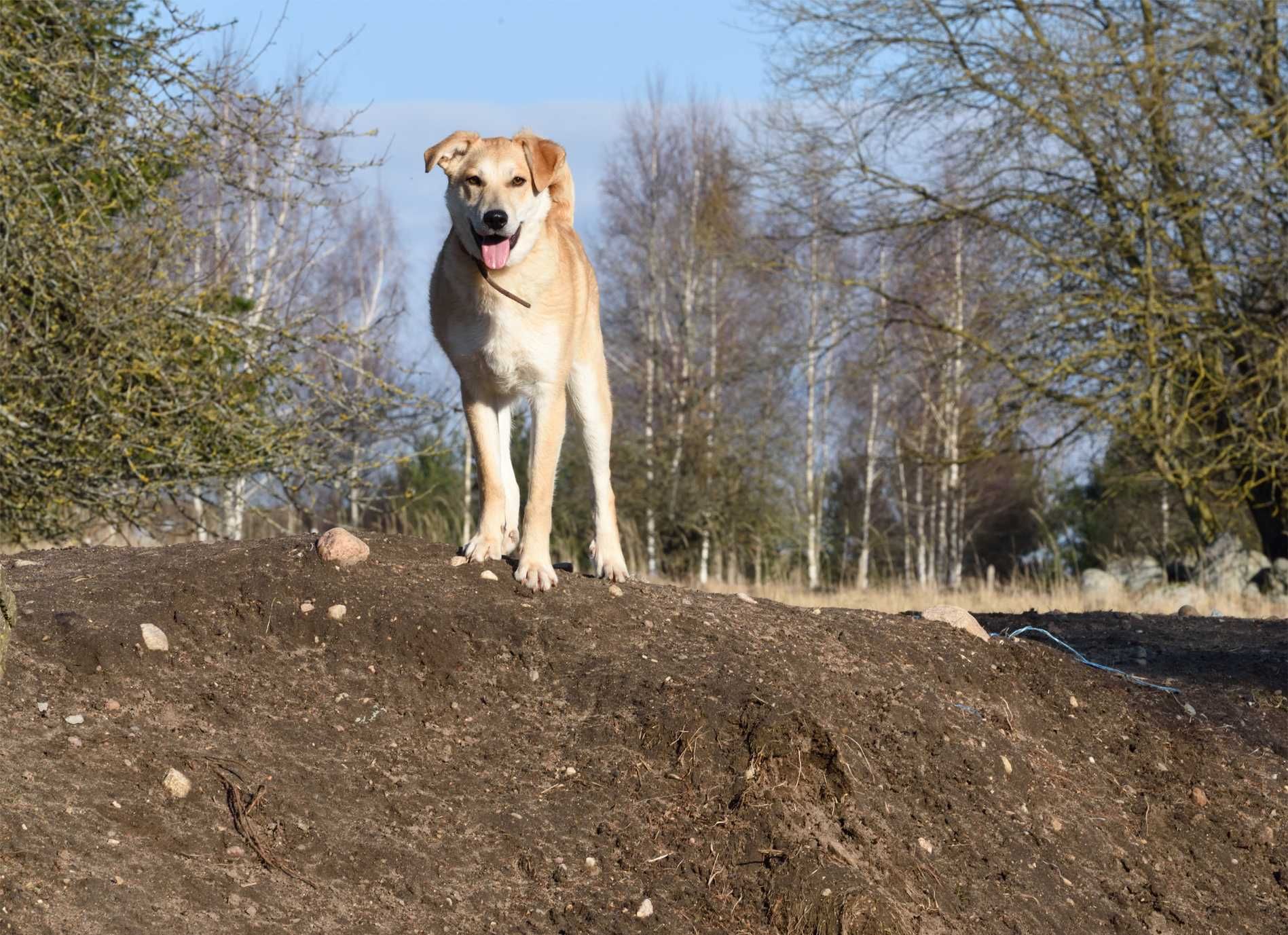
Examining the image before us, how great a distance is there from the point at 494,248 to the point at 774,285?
2239 cm

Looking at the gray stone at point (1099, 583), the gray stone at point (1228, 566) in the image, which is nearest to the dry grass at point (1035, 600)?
the gray stone at point (1099, 583)

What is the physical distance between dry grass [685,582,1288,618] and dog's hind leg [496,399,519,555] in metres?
4.16

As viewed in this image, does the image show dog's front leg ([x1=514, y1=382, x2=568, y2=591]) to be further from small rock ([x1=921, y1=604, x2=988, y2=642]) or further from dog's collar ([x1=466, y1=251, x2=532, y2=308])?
small rock ([x1=921, y1=604, x2=988, y2=642])

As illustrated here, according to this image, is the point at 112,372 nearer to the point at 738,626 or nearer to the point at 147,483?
the point at 147,483

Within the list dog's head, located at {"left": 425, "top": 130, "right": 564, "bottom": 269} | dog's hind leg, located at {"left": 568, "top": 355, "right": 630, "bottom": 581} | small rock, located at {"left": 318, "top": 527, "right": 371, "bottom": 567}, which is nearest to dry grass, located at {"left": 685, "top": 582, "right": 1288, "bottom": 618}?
dog's hind leg, located at {"left": 568, "top": 355, "right": 630, "bottom": 581}

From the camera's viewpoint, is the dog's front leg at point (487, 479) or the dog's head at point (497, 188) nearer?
the dog's head at point (497, 188)

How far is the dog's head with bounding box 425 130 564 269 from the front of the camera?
5062mm

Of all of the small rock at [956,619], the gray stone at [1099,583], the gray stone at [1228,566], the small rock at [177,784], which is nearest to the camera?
the small rock at [177,784]

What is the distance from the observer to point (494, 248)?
5.09m

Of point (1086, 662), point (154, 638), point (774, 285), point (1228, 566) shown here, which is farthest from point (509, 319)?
point (774, 285)

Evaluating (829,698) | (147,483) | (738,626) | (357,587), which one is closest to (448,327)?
(357,587)

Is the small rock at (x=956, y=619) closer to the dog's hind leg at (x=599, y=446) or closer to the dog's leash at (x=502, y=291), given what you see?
the dog's hind leg at (x=599, y=446)

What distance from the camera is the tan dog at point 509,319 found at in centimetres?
509

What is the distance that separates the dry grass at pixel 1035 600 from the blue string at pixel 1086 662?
9.79 ft
